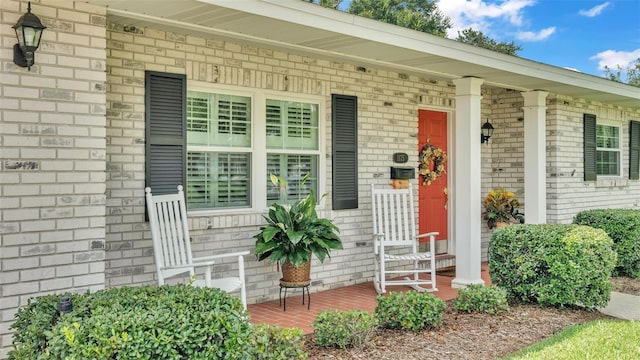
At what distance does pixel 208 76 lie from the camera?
5.04 meters

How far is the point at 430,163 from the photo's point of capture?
7430 mm

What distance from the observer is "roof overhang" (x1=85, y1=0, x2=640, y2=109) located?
3965mm

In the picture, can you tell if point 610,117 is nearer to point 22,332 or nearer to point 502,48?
point 22,332

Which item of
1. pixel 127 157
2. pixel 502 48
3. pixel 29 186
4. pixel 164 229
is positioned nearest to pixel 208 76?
pixel 127 157

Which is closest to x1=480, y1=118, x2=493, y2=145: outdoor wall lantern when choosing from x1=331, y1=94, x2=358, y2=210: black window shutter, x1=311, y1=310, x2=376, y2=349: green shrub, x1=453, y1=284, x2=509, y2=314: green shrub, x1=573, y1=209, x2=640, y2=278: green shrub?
x1=573, y1=209, x2=640, y2=278: green shrub

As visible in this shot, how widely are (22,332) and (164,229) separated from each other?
1.70 metres

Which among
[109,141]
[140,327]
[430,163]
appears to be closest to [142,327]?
[140,327]

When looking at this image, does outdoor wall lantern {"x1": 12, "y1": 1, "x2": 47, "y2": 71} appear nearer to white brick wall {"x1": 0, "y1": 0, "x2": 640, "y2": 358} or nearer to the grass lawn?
white brick wall {"x1": 0, "y1": 0, "x2": 640, "y2": 358}

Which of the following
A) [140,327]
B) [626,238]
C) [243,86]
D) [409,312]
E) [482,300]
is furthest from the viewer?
[626,238]

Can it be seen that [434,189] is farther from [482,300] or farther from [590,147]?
[482,300]

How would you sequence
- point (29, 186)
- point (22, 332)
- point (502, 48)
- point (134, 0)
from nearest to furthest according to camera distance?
point (22, 332) → point (29, 186) → point (134, 0) → point (502, 48)

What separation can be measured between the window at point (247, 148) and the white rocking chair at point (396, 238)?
2.64ft

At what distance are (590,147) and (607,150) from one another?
923 millimetres

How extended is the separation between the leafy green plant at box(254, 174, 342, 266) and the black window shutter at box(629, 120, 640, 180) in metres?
7.10
